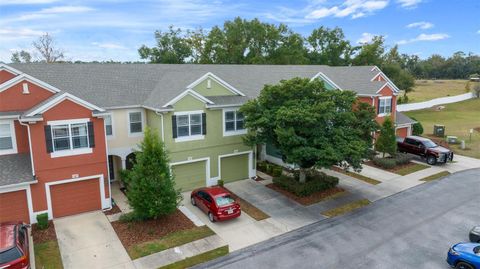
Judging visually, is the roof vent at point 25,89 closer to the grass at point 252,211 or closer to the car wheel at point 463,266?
the grass at point 252,211

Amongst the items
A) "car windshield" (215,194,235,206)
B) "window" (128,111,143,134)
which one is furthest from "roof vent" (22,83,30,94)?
"car windshield" (215,194,235,206)

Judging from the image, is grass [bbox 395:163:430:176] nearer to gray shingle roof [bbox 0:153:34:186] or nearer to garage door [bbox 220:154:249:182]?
garage door [bbox 220:154:249:182]

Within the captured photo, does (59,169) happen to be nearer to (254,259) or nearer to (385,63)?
(254,259)

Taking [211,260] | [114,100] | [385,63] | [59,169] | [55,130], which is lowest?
[211,260]

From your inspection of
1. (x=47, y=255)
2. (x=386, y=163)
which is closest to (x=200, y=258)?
(x=47, y=255)

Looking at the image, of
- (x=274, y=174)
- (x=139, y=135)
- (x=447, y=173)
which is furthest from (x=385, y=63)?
(x=139, y=135)

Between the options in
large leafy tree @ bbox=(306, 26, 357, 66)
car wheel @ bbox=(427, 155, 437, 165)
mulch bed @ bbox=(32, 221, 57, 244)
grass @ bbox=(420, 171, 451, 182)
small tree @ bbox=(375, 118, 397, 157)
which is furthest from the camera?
large leafy tree @ bbox=(306, 26, 357, 66)
